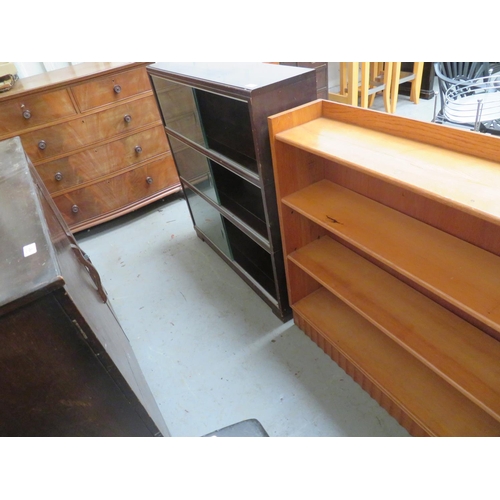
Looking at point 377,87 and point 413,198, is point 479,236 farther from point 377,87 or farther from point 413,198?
point 377,87

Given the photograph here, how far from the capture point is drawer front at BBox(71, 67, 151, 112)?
2.40m

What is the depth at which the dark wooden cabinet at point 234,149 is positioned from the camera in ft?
4.55

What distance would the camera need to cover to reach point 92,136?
256cm

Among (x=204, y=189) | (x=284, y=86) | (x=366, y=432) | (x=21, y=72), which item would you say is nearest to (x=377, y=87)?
(x=204, y=189)

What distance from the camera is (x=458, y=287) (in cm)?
101

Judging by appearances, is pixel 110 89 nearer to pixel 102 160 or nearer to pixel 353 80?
pixel 102 160

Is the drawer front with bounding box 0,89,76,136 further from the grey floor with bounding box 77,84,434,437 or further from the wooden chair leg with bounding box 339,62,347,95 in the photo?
the wooden chair leg with bounding box 339,62,347,95

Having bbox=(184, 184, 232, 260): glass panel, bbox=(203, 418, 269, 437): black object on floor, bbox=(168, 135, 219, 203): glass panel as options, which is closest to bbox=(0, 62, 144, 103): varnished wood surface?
bbox=(168, 135, 219, 203): glass panel

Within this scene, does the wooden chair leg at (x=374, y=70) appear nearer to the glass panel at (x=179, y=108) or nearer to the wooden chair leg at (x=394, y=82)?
the wooden chair leg at (x=394, y=82)

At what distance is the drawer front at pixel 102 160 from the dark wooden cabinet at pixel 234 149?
1.64 feet

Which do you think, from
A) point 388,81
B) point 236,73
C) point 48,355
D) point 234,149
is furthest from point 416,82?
point 48,355

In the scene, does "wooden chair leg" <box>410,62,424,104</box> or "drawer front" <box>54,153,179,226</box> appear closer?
"drawer front" <box>54,153,179,226</box>

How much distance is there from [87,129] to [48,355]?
7.05 ft

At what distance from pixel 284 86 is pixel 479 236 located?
2.75 ft
